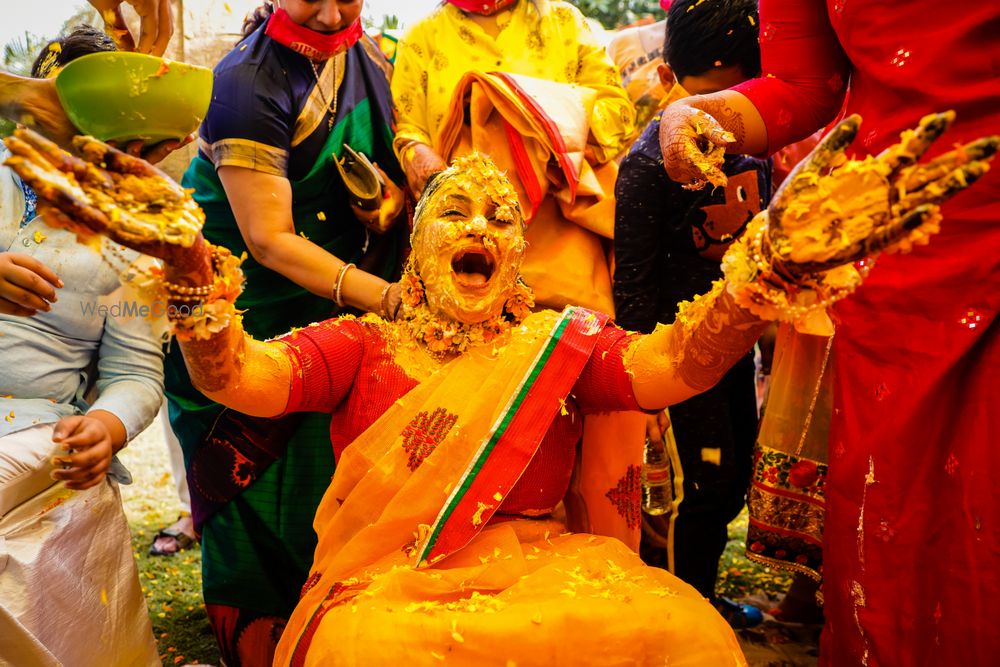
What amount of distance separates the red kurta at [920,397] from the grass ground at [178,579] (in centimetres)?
176

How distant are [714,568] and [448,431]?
127cm

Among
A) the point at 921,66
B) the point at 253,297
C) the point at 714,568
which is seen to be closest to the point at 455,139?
the point at 253,297

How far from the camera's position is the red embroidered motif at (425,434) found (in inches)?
76.9

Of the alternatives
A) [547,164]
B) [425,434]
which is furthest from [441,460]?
[547,164]

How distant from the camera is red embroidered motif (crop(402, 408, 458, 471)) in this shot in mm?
1954

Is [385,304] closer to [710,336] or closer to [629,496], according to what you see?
[629,496]

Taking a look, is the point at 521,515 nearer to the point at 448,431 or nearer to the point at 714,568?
the point at 448,431

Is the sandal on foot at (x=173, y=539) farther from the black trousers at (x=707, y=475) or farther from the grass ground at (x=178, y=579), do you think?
the black trousers at (x=707, y=475)

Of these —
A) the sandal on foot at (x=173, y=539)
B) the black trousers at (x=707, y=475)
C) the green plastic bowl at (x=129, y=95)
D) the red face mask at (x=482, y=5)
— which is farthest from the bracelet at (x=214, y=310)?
the sandal on foot at (x=173, y=539)

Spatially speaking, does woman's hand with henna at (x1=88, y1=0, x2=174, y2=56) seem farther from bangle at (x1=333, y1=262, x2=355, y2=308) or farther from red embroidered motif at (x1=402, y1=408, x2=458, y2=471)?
red embroidered motif at (x1=402, y1=408, x2=458, y2=471)

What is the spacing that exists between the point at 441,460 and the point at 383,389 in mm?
230

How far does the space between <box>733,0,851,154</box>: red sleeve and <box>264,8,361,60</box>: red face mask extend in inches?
46.1

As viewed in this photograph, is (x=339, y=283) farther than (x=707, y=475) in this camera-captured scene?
No

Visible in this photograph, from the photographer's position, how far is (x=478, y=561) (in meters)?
1.85
